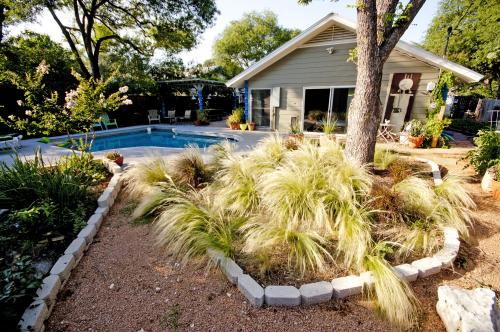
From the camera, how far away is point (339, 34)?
7.61 m

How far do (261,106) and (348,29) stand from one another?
4.25m

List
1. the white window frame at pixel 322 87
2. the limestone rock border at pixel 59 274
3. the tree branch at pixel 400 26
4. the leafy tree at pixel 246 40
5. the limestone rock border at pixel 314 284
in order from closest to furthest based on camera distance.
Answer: the limestone rock border at pixel 59 274, the limestone rock border at pixel 314 284, the tree branch at pixel 400 26, the white window frame at pixel 322 87, the leafy tree at pixel 246 40

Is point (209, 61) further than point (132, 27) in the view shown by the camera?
Yes

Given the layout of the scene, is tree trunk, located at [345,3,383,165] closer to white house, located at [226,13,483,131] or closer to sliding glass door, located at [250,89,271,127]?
white house, located at [226,13,483,131]

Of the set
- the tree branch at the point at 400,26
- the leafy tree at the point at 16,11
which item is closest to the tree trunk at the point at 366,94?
the tree branch at the point at 400,26

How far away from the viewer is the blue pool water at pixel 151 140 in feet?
31.3

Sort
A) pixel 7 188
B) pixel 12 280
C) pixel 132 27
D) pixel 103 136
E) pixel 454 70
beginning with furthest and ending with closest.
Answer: pixel 132 27 → pixel 103 136 → pixel 454 70 → pixel 7 188 → pixel 12 280

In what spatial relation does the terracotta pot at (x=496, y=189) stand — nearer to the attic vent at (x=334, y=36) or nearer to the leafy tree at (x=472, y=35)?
the attic vent at (x=334, y=36)

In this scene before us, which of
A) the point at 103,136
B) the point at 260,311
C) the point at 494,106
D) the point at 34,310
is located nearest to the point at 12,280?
the point at 34,310

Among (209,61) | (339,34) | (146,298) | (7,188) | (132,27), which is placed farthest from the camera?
(209,61)

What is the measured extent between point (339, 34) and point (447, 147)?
15.8ft

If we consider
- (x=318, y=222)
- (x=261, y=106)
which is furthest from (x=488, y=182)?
(x=261, y=106)

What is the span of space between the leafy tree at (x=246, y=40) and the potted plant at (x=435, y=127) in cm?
2233

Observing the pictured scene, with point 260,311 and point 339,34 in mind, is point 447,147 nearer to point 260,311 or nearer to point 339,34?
point 339,34
